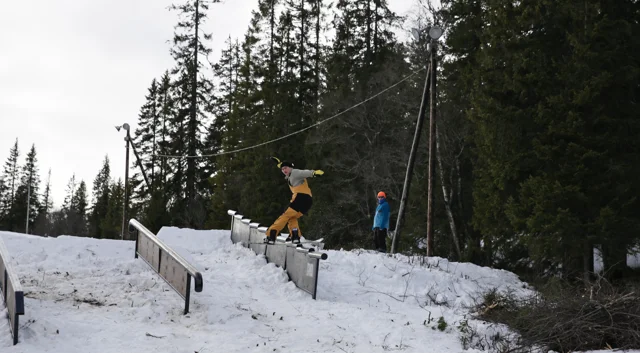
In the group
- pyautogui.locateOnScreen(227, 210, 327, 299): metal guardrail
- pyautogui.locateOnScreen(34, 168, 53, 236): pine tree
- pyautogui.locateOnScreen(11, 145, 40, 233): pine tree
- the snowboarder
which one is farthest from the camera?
pyautogui.locateOnScreen(34, 168, 53, 236): pine tree

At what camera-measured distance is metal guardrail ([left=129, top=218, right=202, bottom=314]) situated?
7875 millimetres

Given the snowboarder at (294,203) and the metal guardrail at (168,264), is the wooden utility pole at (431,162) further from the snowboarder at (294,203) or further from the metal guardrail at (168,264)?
the metal guardrail at (168,264)

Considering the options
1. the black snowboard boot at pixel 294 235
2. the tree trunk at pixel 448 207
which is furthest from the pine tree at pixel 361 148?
the black snowboard boot at pixel 294 235

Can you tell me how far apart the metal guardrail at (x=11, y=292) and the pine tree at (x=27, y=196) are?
70038 mm

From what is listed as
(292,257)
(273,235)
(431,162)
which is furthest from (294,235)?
(431,162)

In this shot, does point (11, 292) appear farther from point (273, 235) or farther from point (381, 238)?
point (381, 238)

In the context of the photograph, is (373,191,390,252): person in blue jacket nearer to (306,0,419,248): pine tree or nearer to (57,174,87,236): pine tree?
(306,0,419,248): pine tree

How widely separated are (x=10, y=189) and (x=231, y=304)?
276ft

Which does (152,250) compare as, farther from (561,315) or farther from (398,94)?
(398,94)

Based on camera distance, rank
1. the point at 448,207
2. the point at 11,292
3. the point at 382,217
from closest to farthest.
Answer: the point at 11,292
the point at 382,217
the point at 448,207

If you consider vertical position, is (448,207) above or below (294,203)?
above

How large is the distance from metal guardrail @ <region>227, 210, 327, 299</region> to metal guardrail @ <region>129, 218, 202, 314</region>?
2.24 meters

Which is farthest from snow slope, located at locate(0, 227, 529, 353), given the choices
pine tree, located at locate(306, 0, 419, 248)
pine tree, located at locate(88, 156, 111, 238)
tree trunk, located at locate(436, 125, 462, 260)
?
pine tree, located at locate(88, 156, 111, 238)

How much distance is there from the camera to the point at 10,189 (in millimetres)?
79375
